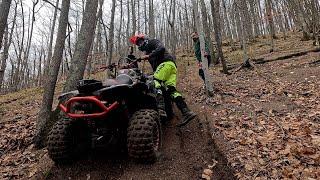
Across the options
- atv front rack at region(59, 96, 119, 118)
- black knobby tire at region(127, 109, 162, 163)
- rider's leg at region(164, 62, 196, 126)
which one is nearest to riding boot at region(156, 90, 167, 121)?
rider's leg at region(164, 62, 196, 126)

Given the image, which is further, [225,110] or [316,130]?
[225,110]

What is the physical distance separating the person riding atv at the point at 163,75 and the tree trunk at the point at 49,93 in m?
2.08

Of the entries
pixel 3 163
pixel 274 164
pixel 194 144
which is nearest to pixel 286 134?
pixel 274 164

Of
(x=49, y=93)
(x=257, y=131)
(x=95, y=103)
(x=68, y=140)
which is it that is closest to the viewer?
(x=95, y=103)

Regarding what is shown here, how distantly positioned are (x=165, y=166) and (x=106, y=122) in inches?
47.0

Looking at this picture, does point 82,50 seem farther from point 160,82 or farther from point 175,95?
point 175,95

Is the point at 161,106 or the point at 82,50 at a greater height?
the point at 82,50

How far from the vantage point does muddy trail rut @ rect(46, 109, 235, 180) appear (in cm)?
471

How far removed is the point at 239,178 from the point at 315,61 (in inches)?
432

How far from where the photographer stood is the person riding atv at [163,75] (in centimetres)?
635

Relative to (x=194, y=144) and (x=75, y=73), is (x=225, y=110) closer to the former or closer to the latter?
(x=194, y=144)

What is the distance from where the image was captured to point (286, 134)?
5914mm

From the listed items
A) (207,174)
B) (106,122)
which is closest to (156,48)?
(106,122)

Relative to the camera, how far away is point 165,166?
16.2 feet
